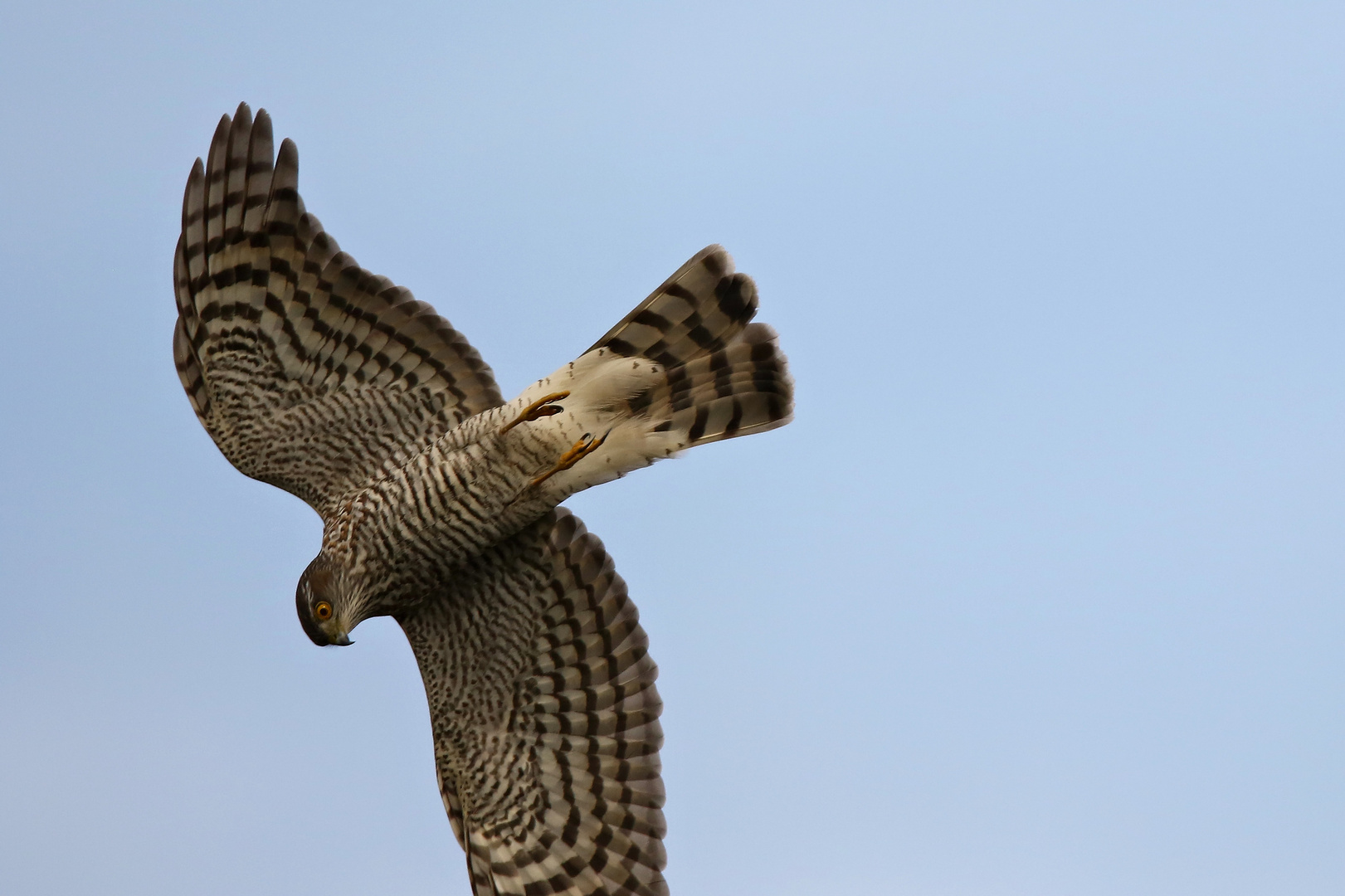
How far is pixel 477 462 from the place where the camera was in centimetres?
774

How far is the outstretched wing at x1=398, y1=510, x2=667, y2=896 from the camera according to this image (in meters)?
8.29

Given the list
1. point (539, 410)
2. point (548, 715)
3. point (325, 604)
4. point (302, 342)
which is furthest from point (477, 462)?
point (548, 715)

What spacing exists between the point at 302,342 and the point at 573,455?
1.80 meters

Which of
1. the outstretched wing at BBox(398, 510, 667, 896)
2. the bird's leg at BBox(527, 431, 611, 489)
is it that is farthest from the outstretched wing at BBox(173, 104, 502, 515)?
the outstretched wing at BBox(398, 510, 667, 896)

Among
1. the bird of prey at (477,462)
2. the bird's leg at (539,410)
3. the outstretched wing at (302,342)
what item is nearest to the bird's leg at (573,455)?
the bird of prey at (477,462)

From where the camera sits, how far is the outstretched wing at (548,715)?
8.29 m

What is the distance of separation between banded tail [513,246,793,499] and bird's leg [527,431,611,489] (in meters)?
0.02

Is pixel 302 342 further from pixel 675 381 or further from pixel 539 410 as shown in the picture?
pixel 675 381

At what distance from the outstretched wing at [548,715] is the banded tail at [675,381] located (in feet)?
2.17

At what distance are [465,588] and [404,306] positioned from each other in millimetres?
1707

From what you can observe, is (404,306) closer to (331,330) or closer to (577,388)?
(331,330)

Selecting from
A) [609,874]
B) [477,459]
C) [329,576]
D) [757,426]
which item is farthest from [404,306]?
[609,874]

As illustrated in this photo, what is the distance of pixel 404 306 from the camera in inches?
323

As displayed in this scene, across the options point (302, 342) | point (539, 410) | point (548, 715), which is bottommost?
point (548, 715)
